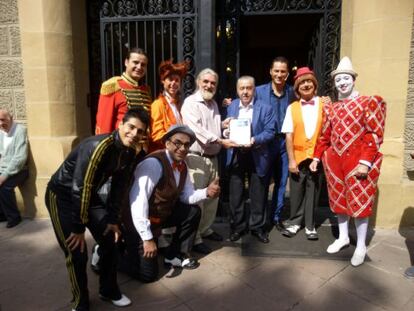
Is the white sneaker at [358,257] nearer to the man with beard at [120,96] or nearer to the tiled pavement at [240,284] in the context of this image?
the tiled pavement at [240,284]

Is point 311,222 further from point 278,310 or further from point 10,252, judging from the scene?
point 10,252

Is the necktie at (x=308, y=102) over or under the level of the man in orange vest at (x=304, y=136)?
over

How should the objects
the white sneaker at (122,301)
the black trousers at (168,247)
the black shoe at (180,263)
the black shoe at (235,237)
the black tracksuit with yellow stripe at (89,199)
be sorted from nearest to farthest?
the black tracksuit with yellow stripe at (89,199), the white sneaker at (122,301), the black trousers at (168,247), the black shoe at (180,263), the black shoe at (235,237)

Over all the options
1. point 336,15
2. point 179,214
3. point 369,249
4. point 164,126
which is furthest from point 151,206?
point 336,15

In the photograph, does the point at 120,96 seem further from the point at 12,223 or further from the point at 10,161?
the point at 12,223

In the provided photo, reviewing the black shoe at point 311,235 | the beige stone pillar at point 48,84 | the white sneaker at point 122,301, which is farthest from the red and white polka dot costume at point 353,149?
the beige stone pillar at point 48,84

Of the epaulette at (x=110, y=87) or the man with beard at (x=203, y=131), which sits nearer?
the epaulette at (x=110, y=87)

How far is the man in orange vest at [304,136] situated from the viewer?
3531 mm

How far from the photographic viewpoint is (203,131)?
11.4ft

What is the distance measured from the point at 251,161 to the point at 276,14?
203cm

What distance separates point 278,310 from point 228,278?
1.91 feet

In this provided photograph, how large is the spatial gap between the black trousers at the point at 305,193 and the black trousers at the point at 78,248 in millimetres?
1978

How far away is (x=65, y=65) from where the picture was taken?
4535mm

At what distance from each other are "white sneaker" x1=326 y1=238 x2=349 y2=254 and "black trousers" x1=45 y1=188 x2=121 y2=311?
2.06 metres
